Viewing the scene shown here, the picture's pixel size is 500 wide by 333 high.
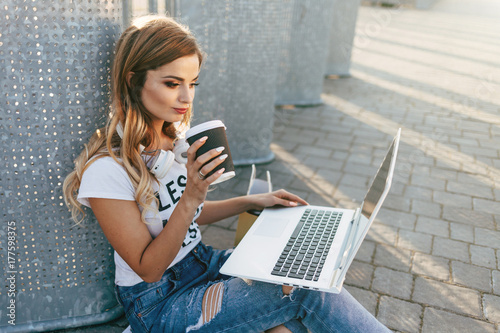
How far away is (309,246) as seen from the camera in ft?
6.32

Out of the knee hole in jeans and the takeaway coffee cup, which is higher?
the takeaway coffee cup

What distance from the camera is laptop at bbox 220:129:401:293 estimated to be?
163cm

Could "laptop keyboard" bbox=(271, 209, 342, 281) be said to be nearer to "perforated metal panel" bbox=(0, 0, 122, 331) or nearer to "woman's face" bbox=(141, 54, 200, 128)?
"woman's face" bbox=(141, 54, 200, 128)

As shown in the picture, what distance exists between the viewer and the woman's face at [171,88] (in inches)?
67.5

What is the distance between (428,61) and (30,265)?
31.5 feet

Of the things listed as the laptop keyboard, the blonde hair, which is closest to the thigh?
the laptop keyboard

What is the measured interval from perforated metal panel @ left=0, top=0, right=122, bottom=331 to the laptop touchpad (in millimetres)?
735

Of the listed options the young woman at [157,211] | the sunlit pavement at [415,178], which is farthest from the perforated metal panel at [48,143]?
the sunlit pavement at [415,178]

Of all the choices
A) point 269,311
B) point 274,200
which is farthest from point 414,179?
point 269,311

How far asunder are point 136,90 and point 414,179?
325 centimetres

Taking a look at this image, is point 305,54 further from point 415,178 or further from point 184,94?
point 184,94

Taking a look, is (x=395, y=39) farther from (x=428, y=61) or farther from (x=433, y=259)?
(x=433, y=259)

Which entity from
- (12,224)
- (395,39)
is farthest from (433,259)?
(395,39)

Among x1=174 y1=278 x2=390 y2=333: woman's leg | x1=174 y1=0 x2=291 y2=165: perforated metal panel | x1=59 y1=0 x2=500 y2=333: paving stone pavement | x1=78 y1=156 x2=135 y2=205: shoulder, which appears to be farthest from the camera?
x1=174 y1=0 x2=291 y2=165: perforated metal panel
